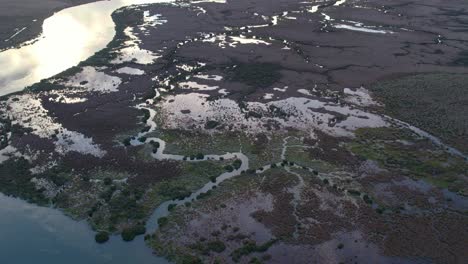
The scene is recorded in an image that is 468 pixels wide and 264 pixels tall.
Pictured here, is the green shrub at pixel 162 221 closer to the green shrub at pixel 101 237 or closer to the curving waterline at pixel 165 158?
the curving waterline at pixel 165 158

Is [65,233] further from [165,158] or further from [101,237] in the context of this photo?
[165,158]

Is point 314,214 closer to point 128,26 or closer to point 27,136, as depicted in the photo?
point 27,136

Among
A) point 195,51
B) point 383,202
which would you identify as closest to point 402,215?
point 383,202

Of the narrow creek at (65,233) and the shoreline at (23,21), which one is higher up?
the shoreline at (23,21)

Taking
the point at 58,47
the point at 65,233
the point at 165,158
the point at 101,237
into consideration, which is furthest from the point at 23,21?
the point at 101,237

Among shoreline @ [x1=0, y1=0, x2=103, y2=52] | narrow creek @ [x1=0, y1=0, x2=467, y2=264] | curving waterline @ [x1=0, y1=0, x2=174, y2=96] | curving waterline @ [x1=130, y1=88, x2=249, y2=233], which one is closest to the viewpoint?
narrow creek @ [x1=0, y1=0, x2=467, y2=264]

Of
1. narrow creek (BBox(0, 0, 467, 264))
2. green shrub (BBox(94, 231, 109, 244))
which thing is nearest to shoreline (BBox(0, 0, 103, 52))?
narrow creek (BBox(0, 0, 467, 264))

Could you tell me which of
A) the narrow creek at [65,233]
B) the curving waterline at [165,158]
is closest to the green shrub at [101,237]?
the narrow creek at [65,233]

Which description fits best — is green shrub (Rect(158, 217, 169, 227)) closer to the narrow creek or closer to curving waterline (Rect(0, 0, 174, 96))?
the narrow creek
